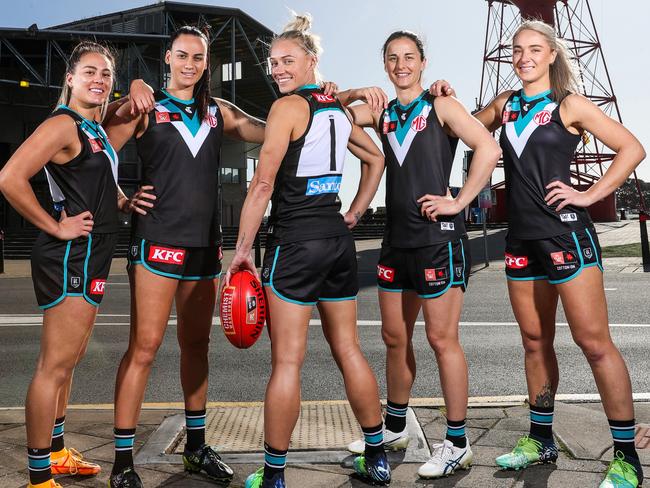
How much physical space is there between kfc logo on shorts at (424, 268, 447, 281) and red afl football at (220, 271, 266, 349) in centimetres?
97

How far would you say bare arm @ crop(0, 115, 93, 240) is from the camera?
328 cm

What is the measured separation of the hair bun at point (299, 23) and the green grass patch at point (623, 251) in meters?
18.7

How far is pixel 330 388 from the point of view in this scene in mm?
6090

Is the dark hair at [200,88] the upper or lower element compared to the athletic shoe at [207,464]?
upper

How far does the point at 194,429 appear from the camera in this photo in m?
3.89

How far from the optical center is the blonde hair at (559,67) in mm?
3773

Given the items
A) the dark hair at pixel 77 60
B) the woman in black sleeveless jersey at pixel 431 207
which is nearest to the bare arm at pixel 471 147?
the woman in black sleeveless jersey at pixel 431 207

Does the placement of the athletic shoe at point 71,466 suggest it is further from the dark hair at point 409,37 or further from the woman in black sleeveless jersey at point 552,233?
the dark hair at point 409,37

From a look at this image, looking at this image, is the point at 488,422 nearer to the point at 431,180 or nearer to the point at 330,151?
the point at 431,180

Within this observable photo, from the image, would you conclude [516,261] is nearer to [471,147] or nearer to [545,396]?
[471,147]

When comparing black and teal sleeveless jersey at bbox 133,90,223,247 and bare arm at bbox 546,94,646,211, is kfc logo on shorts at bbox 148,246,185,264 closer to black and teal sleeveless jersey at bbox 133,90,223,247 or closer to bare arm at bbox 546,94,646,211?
black and teal sleeveless jersey at bbox 133,90,223,247

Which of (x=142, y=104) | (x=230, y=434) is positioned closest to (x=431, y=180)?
(x=142, y=104)

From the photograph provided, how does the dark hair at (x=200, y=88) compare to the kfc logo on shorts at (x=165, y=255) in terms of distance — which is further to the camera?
the dark hair at (x=200, y=88)

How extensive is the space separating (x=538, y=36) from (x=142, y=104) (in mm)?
2144
